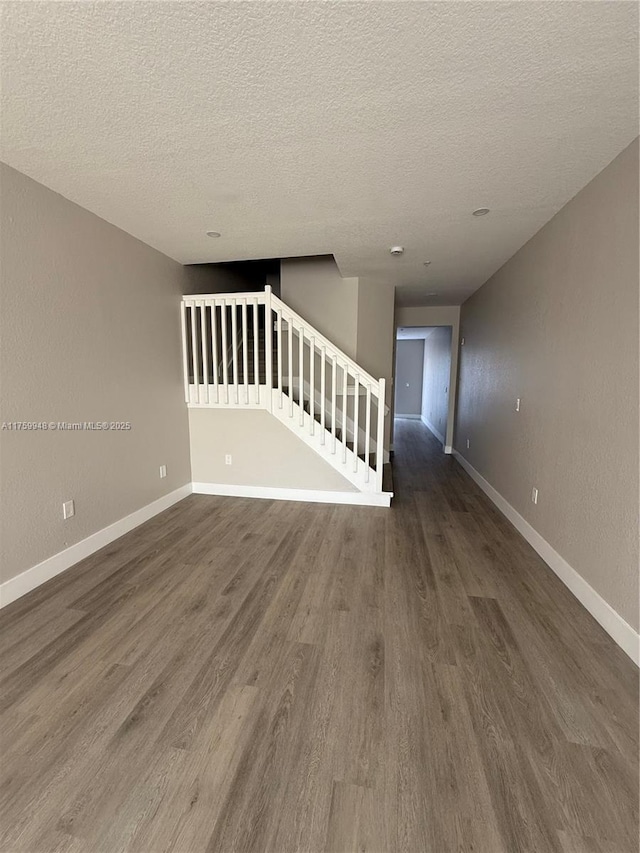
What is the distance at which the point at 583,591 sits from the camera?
208 cm

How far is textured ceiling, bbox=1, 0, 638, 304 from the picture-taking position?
1200mm

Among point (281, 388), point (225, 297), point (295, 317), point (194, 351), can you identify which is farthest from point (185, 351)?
point (295, 317)

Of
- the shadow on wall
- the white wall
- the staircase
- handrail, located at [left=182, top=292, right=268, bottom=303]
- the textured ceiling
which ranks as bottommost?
the white wall

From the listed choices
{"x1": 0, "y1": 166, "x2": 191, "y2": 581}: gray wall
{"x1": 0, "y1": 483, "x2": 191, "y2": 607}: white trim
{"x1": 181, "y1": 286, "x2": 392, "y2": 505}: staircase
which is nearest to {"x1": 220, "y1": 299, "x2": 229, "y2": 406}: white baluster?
{"x1": 181, "y1": 286, "x2": 392, "y2": 505}: staircase

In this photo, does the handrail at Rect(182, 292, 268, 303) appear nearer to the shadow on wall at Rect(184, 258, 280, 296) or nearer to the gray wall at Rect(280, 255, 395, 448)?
the shadow on wall at Rect(184, 258, 280, 296)

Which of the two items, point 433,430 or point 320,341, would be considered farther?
point 433,430

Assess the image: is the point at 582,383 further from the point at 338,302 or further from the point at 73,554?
the point at 73,554

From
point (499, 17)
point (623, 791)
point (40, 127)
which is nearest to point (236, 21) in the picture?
point (499, 17)

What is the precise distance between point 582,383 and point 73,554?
3.53 meters

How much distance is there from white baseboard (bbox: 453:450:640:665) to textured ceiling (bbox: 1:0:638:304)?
2325mm

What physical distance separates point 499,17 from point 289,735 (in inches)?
101

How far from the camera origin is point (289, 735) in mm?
1316

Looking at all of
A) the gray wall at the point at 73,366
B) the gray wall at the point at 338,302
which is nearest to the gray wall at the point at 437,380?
the gray wall at the point at 338,302

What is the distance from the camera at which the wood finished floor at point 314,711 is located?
105cm
